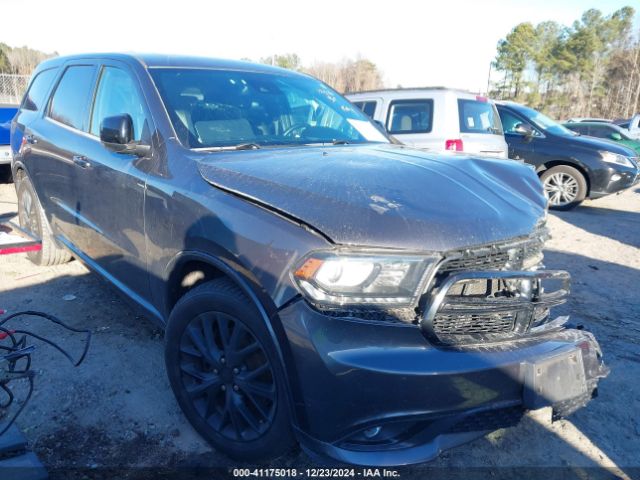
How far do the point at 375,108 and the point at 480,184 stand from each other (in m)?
5.84

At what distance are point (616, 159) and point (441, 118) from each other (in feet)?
11.5

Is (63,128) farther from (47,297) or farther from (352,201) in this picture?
(352,201)

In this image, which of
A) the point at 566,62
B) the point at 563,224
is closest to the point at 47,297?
the point at 563,224

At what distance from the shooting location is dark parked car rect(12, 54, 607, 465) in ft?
5.60

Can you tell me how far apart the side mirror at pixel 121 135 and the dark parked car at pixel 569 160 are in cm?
740

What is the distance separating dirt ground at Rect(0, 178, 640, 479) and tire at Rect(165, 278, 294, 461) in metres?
0.23

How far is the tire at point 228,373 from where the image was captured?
1.93 m

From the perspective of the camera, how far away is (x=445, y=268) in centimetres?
181

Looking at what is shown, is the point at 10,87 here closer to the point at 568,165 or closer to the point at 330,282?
the point at 568,165

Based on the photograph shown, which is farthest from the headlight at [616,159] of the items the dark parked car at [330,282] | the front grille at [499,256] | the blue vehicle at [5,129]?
the blue vehicle at [5,129]

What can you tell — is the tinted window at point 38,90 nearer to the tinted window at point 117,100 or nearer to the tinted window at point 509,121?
the tinted window at point 117,100

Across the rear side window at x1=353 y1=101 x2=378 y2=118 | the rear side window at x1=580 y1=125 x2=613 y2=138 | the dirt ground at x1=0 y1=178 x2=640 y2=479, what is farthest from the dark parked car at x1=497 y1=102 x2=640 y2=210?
the rear side window at x1=580 y1=125 x2=613 y2=138

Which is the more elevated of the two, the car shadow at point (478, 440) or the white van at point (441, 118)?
the white van at point (441, 118)

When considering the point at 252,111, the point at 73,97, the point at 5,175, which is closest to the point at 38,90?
the point at 73,97
